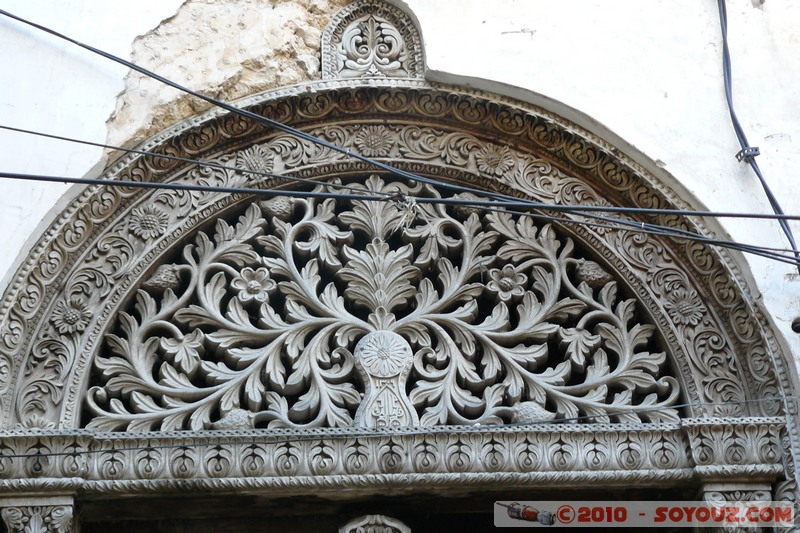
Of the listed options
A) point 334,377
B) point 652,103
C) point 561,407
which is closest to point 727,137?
point 652,103

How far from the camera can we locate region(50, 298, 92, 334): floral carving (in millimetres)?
5715

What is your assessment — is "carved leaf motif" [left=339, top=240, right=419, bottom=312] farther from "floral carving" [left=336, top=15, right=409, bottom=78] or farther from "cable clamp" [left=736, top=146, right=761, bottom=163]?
"cable clamp" [left=736, top=146, right=761, bottom=163]

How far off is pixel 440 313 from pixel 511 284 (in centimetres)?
36

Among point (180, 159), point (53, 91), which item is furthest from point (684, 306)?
point (53, 91)

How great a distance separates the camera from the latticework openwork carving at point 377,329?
5.63m

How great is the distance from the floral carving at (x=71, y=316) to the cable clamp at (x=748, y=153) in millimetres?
3091

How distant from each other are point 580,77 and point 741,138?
82cm

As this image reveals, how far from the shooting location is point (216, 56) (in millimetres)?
6223

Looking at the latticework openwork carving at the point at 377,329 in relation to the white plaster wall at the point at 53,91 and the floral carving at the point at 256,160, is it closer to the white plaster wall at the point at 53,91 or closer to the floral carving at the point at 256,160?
the floral carving at the point at 256,160

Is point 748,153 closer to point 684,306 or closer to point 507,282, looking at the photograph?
point 684,306

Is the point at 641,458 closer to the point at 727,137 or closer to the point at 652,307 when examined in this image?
the point at 652,307

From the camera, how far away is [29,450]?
17.6ft

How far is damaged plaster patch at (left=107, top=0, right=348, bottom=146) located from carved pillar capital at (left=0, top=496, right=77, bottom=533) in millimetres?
1690

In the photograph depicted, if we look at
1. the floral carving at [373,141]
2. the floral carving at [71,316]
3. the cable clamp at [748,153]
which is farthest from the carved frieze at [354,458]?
the floral carving at [373,141]
